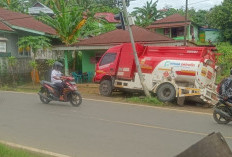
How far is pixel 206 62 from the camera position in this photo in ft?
51.5

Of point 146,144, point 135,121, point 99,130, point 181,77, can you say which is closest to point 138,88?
point 181,77

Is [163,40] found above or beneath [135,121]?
above

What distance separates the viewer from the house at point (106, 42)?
22.2 metres

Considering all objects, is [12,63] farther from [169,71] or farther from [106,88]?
[169,71]

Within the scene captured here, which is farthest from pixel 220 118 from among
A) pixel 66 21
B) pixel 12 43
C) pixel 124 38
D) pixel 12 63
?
pixel 12 43

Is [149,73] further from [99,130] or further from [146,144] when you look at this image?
[146,144]

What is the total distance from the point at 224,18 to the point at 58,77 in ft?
114

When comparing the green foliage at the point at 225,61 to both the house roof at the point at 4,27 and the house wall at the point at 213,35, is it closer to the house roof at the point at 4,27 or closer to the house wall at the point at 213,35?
the house wall at the point at 213,35

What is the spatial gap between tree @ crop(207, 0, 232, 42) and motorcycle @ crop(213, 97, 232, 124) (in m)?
34.7

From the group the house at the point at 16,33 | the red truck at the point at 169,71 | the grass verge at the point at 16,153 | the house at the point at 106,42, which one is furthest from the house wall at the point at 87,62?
the grass verge at the point at 16,153

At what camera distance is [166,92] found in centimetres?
1605

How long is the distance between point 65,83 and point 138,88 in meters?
4.61

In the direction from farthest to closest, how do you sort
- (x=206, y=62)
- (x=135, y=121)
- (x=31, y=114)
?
(x=206, y=62) → (x=31, y=114) → (x=135, y=121)

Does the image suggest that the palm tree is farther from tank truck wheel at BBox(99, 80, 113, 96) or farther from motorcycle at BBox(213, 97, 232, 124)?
motorcycle at BBox(213, 97, 232, 124)
